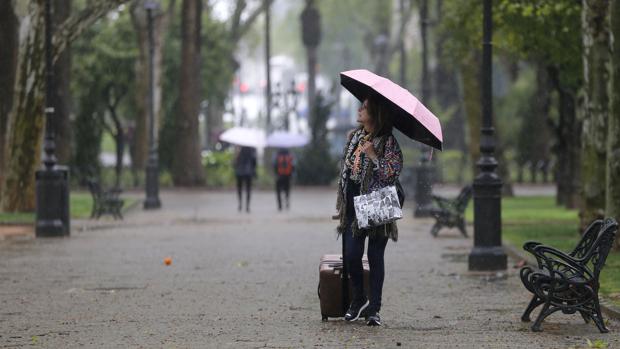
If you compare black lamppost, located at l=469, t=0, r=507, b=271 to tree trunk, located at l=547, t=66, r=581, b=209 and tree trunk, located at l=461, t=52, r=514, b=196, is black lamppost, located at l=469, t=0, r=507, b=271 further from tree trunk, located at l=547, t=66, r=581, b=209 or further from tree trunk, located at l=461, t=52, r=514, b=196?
tree trunk, located at l=461, t=52, r=514, b=196

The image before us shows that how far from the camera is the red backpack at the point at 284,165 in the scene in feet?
113

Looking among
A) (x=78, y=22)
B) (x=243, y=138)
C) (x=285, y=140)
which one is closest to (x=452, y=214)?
(x=78, y=22)

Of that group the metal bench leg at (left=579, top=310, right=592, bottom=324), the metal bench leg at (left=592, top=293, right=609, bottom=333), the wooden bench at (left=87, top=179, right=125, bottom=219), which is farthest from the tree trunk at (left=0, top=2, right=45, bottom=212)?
the metal bench leg at (left=592, top=293, right=609, bottom=333)

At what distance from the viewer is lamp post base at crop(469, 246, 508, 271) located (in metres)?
17.6

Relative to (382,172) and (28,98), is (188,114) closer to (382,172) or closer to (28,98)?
(28,98)

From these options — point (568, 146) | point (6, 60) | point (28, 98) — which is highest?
point (6, 60)

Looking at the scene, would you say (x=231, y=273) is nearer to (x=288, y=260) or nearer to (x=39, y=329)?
(x=288, y=260)

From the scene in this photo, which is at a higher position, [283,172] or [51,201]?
[283,172]

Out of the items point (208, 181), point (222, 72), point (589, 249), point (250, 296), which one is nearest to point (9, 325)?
point (250, 296)

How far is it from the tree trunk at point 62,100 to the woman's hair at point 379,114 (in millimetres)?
26047

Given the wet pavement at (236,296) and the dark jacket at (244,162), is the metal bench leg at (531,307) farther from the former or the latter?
the dark jacket at (244,162)

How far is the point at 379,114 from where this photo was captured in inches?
470

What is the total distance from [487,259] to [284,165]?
17.1 m

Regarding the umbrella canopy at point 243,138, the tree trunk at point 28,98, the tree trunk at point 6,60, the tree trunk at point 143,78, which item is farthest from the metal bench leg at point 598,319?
the tree trunk at point 143,78
